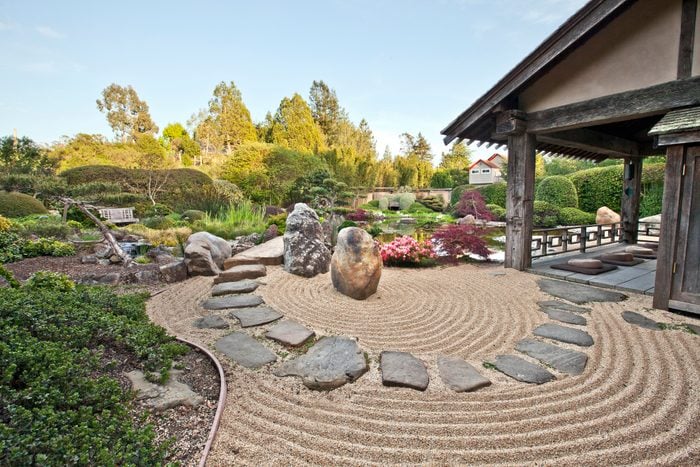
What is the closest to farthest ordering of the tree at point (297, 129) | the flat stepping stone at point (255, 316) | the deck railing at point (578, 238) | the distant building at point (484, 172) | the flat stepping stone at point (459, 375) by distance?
the flat stepping stone at point (459, 375) < the flat stepping stone at point (255, 316) < the deck railing at point (578, 238) < the tree at point (297, 129) < the distant building at point (484, 172)

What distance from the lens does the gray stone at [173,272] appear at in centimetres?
476

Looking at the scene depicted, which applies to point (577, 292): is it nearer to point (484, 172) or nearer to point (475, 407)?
point (475, 407)

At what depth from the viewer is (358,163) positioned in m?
20.0

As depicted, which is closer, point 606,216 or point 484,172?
point 606,216

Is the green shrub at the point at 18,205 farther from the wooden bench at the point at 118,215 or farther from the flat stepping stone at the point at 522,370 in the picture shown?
the flat stepping stone at the point at 522,370

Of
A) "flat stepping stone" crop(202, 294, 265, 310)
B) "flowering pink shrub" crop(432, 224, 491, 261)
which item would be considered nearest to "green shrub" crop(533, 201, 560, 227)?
"flowering pink shrub" crop(432, 224, 491, 261)

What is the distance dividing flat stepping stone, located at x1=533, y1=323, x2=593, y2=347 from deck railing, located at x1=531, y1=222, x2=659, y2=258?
2.05m

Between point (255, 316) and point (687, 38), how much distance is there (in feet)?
18.3

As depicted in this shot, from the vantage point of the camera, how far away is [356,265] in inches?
156

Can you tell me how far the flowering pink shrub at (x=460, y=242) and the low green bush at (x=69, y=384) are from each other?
5.04m

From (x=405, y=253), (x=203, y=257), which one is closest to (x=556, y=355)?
(x=405, y=253)

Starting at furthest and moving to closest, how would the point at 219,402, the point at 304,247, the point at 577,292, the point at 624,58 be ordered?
the point at 304,247, the point at 577,292, the point at 624,58, the point at 219,402

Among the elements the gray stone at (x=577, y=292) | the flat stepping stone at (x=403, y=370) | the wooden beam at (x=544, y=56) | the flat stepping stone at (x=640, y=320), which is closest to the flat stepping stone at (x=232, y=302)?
the flat stepping stone at (x=403, y=370)

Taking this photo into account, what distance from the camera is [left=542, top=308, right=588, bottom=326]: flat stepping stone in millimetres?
3141
